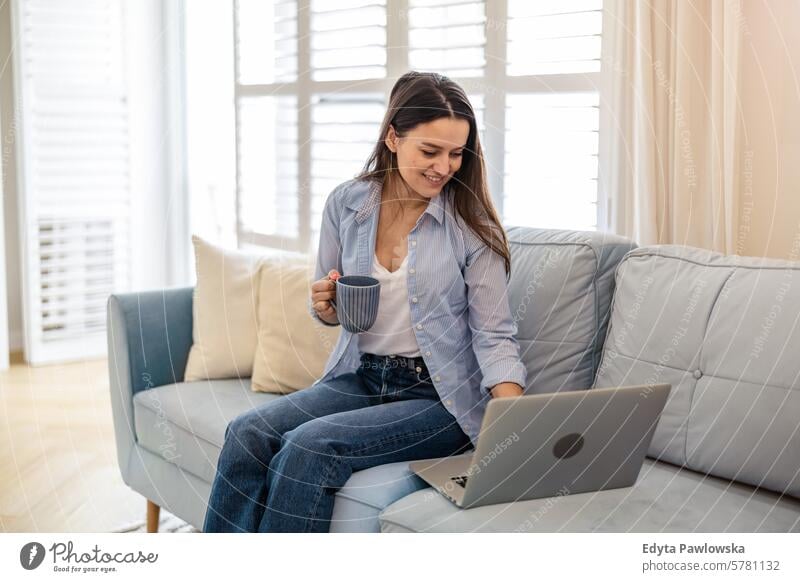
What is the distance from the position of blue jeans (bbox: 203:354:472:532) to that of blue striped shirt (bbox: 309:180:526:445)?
0.04 m

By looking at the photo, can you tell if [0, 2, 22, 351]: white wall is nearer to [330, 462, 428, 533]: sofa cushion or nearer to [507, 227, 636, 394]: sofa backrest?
[507, 227, 636, 394]: sofa backrest

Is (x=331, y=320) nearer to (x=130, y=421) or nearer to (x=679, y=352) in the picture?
(x=679, y=352)

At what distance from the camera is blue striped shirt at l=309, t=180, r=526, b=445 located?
5.90ft

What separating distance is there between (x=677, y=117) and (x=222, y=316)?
1.17 meters

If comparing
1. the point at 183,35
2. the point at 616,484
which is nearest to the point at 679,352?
the point at 616,484

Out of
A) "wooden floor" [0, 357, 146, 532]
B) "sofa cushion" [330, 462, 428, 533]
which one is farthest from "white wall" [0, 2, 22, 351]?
"sofa cushion" [330, 462, 428, 533]

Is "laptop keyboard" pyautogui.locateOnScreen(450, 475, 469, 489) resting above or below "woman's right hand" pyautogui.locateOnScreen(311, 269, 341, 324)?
below

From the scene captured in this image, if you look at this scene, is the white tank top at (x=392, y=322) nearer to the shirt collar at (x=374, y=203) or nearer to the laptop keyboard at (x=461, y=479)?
the shirt collar at (x=374, y=203)

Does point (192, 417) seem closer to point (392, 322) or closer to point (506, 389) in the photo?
point (392, 322)

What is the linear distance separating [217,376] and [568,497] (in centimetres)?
109

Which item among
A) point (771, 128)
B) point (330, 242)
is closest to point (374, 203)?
point (330, 242)

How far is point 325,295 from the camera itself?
1.76m

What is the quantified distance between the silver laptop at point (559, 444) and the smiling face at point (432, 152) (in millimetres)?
575
